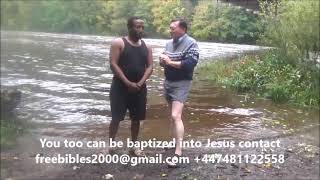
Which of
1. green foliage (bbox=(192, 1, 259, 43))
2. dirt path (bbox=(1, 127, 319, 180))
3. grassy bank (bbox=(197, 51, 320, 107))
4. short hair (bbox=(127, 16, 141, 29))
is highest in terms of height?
short hair (bbox=(127, 16, 141, 29))

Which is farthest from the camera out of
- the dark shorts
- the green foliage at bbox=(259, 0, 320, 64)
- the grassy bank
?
the green foliage at bbox=(259, 0, 320, 64)

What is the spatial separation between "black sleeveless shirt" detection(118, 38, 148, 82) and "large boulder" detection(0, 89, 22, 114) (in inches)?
86.2

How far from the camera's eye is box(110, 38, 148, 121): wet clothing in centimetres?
456

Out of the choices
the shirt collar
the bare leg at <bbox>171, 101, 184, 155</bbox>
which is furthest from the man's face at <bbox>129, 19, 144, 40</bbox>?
the bare leg at <bbox>171, 101, 184, 155</bbox>

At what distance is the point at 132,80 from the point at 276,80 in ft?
23.1

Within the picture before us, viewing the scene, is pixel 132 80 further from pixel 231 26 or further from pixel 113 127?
pixel 231 26

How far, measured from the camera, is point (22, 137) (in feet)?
7.30

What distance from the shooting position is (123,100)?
15.5 feet

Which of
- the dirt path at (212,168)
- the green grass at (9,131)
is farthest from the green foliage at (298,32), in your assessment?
the green grass at (9,131)

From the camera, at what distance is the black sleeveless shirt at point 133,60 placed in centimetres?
454

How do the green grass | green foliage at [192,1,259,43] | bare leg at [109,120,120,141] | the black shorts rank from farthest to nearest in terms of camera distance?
green foliage at [192,1,259,43] → bare leg at [109,120,120,141] → the black shorts → the green grass

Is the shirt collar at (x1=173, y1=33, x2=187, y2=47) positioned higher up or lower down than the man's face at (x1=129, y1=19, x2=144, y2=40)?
lower down

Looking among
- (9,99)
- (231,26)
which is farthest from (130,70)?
(231,26)

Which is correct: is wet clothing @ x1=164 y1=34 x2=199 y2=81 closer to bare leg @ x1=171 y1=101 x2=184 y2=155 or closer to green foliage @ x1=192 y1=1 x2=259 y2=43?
bare leg @ x1=171 y1=101 x2=184 y2=155
